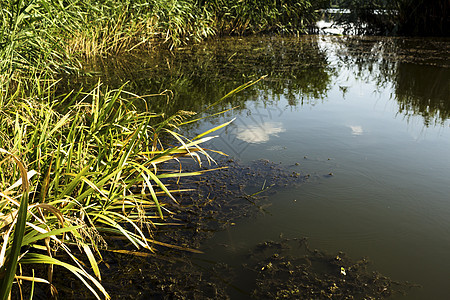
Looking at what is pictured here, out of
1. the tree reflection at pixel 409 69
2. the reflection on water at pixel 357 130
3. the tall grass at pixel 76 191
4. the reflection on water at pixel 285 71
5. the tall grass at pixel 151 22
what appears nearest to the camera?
the tall grass at pixel 76 191

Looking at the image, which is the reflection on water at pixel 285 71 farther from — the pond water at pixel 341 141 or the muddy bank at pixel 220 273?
the muddy bank at pixel 220 273

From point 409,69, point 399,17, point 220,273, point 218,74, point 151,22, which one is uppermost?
point 151,22

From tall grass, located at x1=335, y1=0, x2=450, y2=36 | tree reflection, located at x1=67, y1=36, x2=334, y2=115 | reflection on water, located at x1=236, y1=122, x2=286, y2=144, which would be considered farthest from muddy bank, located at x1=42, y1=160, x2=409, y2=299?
tall grass, located at x1=335, y1=0, x2=450, y2=36

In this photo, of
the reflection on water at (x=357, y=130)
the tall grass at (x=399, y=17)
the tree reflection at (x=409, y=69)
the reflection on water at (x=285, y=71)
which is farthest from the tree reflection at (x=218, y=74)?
the tall grass at (x=399, y=17)

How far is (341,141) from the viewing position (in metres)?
3.14

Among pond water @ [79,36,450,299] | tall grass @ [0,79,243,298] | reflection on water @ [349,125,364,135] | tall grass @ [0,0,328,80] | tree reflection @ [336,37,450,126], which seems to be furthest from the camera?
tall grass @ [0,0,328,80]

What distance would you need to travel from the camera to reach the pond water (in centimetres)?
189

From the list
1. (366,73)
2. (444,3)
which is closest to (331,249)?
(366,73)

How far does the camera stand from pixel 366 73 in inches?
235

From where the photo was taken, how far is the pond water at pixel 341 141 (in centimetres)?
189

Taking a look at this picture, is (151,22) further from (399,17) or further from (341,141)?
(399,17)

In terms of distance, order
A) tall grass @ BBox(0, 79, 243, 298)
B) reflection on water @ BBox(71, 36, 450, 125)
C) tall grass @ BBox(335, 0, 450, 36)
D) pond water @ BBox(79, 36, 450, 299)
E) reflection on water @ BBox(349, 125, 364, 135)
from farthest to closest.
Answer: tall grass @ BBox(335, 0, 450, 36), reflection on water @ BBox(71, 36, 450, 125), reflection on water @ BBox(349, 125, 364, 135), pond water @ BBox(79, 36, 450, 299), tall grass @ BBox(0, 79, 243, 298)

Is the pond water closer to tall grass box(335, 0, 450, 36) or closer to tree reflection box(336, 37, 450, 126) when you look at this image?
tree reflection box(336, 37, 450, 126)

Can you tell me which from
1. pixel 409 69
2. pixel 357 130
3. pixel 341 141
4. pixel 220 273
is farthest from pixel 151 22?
pixel 220 273
